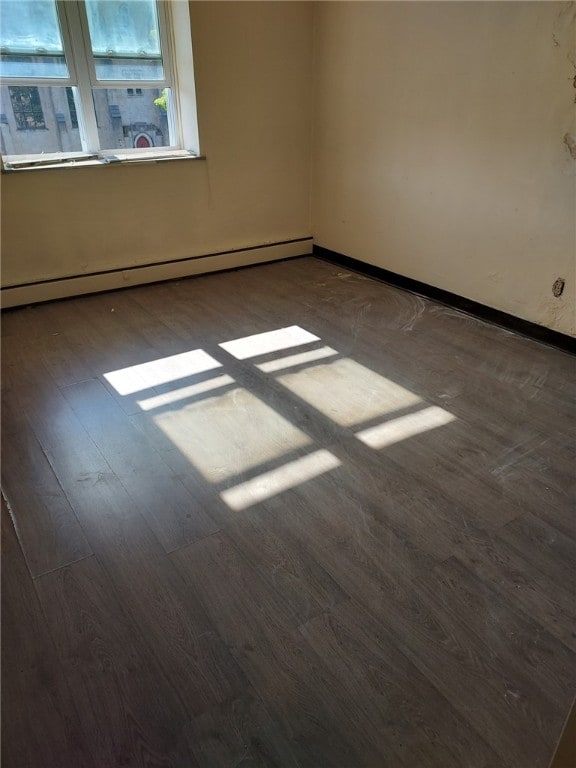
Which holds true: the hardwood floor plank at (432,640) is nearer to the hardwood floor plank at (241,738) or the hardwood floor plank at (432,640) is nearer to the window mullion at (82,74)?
the hardwood floor plank at (241,738)

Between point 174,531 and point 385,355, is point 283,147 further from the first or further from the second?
point 174,531

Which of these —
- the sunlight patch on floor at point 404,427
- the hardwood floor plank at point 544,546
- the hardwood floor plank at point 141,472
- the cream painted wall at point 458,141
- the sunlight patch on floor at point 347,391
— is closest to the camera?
the hardwood floor plank at point 544,546

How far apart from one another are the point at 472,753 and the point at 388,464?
3.51 ft

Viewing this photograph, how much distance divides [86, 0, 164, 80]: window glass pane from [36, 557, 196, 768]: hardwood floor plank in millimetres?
3376

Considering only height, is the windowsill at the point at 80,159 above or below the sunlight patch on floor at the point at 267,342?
above

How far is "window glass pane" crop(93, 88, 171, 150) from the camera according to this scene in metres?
3.68

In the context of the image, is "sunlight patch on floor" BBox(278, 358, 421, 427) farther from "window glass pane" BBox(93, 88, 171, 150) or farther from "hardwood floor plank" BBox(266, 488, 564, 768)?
"window glass pane" BBox(93, 88, 171, 150)

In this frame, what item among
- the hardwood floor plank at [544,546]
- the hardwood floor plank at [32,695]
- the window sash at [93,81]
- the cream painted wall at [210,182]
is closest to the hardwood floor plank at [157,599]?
the hardwood floor plank at [32,695]

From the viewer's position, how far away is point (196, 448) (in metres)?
2.24

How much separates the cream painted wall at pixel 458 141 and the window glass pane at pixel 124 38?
4.11 feet

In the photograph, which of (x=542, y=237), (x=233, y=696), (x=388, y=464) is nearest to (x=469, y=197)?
(x=542, y=237)

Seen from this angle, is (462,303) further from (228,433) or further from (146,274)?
(146,274)

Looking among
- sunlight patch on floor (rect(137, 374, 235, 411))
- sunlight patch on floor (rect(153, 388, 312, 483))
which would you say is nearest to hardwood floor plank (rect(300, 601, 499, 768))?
sunlight patch on floor (rect(153, 388, 312, 483))

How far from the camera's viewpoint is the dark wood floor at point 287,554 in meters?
1.27
